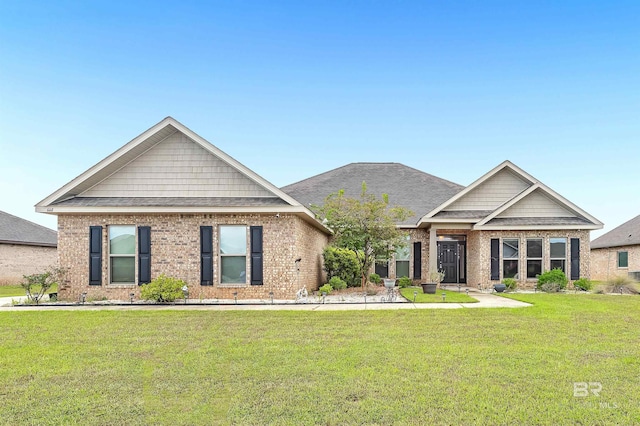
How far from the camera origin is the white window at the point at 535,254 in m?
19.7

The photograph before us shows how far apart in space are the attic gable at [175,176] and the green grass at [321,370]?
6146 millimetres

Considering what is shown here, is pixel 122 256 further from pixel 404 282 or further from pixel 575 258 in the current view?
pixel 575 258

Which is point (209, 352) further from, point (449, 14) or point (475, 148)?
point (475, 148)

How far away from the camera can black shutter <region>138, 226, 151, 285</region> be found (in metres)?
15.3

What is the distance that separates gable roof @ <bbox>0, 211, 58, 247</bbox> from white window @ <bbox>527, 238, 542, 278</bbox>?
26.7m

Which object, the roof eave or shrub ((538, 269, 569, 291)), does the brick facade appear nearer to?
the roof eave

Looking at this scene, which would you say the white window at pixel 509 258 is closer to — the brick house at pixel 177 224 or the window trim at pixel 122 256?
the brick house at pixel 177 224

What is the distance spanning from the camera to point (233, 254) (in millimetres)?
15500

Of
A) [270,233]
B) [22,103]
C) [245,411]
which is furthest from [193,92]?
[245,411]

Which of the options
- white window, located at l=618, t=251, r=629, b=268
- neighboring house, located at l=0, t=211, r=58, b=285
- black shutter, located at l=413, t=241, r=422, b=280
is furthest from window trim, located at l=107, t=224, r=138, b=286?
white window, located at l=618, t=251, r=629, b=268

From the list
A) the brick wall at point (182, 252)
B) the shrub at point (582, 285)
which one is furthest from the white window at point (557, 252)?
the brick wall at point (182, 252)

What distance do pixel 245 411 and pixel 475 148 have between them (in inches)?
1083

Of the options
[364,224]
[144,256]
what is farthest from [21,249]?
[364,224]

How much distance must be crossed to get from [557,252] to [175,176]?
1571 cm
